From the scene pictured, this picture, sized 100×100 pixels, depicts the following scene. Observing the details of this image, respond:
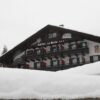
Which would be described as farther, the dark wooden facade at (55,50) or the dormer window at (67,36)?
the dormer window at (67,36)

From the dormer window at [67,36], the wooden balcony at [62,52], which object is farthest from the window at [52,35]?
the wooden balcony at [62,52]

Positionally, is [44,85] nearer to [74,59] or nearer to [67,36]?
[74,59]

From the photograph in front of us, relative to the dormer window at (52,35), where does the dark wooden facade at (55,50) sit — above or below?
below

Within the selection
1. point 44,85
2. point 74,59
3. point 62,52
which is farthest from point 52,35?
point 44,85

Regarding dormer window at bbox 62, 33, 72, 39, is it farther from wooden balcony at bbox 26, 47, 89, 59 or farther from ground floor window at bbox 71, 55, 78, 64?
ground floor window at bbox 71, 55, 78, 64

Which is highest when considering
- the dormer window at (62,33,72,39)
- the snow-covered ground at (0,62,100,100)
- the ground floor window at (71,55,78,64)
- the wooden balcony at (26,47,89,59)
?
the dormer window at (62,33,72,39)

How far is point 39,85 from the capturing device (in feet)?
22.9

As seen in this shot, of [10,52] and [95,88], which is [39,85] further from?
[10,52]

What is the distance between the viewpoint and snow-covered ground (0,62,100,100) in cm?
675

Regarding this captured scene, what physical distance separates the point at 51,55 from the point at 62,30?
11.9 ft

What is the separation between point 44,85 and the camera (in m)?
7.01

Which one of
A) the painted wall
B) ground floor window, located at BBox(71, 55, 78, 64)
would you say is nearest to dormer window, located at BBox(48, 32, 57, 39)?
ground floor window, located at BBox(71, 55, 78, 64)

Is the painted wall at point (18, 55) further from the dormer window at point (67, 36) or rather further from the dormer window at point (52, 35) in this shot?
the dormer window at point (67, 36)

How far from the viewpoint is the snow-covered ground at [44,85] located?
675 centimetres
